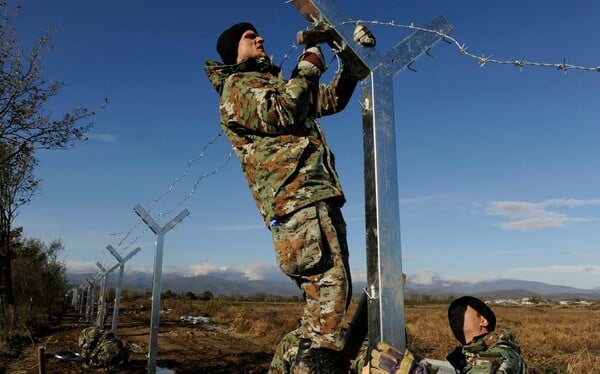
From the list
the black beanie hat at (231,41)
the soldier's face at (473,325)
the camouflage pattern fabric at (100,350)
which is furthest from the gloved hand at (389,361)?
the camouflage pattern fabric at (100,350)

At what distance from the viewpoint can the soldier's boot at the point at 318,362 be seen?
7.13 feet

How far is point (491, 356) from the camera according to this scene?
2.96m

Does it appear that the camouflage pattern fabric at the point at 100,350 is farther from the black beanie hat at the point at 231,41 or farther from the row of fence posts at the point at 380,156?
the row of fence posts at the point at 380,156

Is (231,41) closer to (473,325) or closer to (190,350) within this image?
(473,325)

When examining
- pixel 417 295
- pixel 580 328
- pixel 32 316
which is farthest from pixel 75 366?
pixel 417 295

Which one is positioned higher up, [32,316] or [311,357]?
[311,357]

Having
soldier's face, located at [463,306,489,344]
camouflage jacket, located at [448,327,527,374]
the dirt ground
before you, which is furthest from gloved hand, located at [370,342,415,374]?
the dirt ground

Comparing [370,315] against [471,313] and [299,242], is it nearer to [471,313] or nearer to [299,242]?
[299,242]

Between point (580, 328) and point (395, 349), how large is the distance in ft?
93.6

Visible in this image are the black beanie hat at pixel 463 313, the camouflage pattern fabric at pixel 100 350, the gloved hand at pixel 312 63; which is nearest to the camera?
the gloved hand at pixel 312 63

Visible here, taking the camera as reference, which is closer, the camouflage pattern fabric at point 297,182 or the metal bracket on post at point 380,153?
the metal bracket on post at point 380,153

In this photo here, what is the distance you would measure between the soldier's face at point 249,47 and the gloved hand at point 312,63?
41cm

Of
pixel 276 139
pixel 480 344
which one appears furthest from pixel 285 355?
pixel 276 139

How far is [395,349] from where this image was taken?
1936 mm
